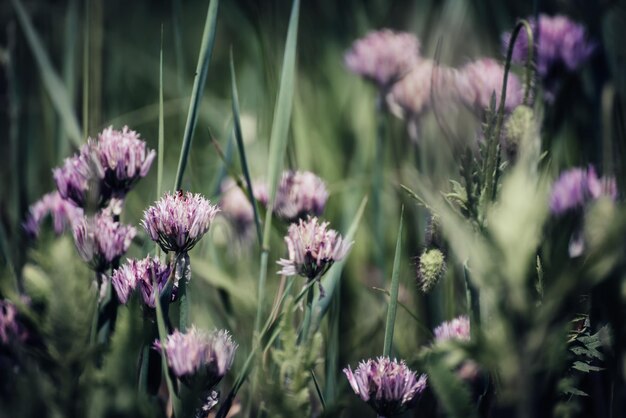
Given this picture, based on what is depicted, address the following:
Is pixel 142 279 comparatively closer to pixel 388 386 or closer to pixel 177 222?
pixel 177 222

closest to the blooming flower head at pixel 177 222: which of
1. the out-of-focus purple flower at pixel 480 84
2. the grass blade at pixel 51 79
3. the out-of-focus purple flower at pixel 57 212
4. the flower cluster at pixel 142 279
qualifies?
the flower cluster at pixel 142 279

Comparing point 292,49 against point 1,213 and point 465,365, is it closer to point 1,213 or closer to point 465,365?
point 465,365

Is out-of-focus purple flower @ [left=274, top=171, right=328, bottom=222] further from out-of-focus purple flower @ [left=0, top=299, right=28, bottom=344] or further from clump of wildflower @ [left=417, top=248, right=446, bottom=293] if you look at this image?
out-of-focus purple flower @ [left=0, top=299, right=28, bottom=344]

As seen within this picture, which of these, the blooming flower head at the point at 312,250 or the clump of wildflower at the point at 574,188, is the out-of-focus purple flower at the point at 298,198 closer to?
the blooming flower head at the point at 312,250

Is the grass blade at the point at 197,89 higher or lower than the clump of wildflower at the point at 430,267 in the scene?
higher

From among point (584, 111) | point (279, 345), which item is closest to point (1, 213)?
point (279, 345)

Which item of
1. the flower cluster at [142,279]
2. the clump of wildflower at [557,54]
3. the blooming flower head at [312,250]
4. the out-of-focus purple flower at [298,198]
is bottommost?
the flower cluster at [142,279]

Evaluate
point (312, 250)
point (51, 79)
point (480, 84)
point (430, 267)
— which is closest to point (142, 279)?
point (312, 250)

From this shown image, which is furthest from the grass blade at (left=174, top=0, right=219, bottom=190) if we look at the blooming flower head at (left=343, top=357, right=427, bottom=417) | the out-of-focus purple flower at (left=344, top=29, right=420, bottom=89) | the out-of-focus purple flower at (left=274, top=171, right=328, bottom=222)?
the out-of-focus purple flower at (left=344, top=29, right=420, bottom=89)
